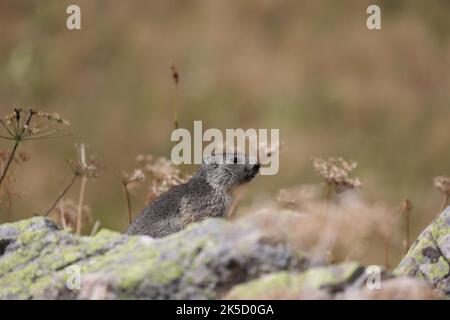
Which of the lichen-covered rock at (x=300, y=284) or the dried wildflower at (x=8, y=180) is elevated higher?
the dried wildflower at (x=8, y=180)

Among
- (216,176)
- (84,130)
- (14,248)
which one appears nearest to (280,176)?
(84,130)

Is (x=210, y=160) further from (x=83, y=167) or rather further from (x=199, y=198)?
(x=83, y=167)

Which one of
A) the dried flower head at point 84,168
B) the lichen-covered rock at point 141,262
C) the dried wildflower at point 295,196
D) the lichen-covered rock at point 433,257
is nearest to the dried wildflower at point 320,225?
the lichen-covered rock at point 141,262

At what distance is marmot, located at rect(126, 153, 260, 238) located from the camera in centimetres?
782

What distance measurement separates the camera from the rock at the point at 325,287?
213 inches

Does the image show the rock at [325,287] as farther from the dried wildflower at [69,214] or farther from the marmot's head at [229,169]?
the dried wildflower at [69,214]

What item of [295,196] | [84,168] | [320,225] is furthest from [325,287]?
[84,168]

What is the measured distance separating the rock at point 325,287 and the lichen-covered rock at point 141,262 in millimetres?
79

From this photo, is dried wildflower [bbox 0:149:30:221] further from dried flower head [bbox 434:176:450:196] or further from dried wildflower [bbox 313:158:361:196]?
dried flower head [bbox 434:176:450:196]

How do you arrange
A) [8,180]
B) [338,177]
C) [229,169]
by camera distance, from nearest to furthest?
1. [338,177]
2. [8,180]
3. [229,169]

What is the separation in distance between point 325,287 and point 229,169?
137 inches

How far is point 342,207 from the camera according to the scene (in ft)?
19.5

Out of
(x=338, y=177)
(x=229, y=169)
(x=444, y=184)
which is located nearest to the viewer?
(x=338, y=177)

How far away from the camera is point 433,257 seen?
7.01 meters
